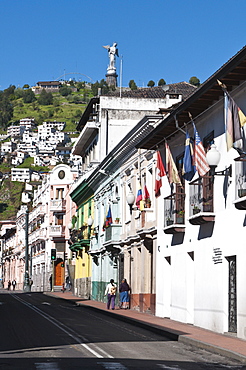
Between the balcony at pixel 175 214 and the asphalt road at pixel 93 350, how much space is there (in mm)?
3804

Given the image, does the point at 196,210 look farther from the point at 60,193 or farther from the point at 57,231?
the point at 60,193

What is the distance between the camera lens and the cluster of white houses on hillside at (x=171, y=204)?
20.6 meters

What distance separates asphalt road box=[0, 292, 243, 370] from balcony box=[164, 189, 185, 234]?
380cm

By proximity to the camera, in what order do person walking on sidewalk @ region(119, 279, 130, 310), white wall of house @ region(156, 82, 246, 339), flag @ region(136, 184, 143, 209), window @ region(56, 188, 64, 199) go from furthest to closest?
window @ region(56, 188, 64, 199) < person walking on sidewalk @ region(119, 279, 130, 310) < flag @ region(136, 184, 143, 209) < white wall of house @ region(156, 82, 246, 339)

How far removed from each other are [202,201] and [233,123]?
5154 millimetres

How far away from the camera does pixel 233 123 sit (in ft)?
60.1

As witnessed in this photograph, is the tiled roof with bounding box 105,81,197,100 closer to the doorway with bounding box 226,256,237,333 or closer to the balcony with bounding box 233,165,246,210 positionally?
the doorway with bounding box 226,256,237,333

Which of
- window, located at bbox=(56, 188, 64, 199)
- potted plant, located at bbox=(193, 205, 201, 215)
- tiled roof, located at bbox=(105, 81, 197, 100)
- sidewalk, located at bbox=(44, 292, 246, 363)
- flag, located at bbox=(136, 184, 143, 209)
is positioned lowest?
sidewalk, located at bbox=(44, 292, 246, 363)

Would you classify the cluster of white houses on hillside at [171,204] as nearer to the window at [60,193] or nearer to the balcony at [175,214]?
the balcony at [175,214]

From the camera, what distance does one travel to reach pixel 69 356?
15.5 m

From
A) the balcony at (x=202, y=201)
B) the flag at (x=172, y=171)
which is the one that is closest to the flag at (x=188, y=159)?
the balcony at (x=202, y=201)

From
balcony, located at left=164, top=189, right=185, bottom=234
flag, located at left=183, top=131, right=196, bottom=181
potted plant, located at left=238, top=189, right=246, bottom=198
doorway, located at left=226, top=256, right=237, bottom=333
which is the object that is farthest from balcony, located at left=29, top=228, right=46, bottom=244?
potted plant, located at left=238, top=189, right=246, bottom=198

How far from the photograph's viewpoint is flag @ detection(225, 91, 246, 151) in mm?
18031

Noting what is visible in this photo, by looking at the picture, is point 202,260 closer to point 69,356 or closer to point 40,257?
point 69,356
